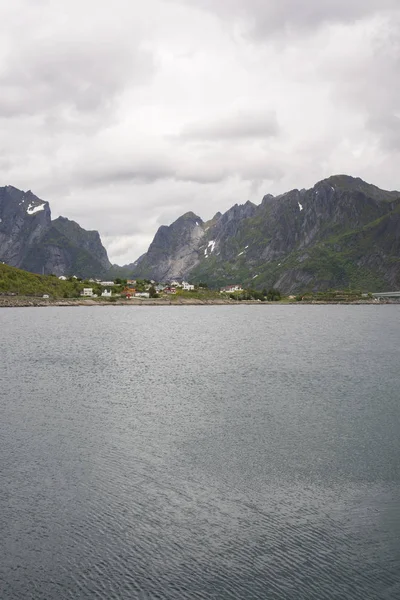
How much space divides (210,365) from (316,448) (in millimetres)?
37836

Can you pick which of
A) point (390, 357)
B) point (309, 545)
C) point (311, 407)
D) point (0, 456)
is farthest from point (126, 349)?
point (309, 545)

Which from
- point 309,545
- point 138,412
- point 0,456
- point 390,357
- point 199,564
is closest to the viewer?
point 199,564

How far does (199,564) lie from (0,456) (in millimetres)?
17124

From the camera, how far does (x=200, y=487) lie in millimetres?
26625

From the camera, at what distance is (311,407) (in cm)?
4394

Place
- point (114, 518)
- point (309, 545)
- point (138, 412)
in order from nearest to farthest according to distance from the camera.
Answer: point (309, 545) → point (114, 518) → point (138, 412)

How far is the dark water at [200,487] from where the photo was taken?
18.6m

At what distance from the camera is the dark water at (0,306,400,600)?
733 inches

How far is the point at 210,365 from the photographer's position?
70.3 meters

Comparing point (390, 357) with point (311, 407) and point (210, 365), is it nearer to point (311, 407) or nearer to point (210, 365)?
point (210, 365)

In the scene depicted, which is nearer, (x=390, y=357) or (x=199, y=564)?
(x=199, y=564)

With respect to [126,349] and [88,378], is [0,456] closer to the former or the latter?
[88,378]

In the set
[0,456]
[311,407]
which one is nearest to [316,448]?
[311,407]

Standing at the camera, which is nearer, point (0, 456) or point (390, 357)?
point (0, 456)
